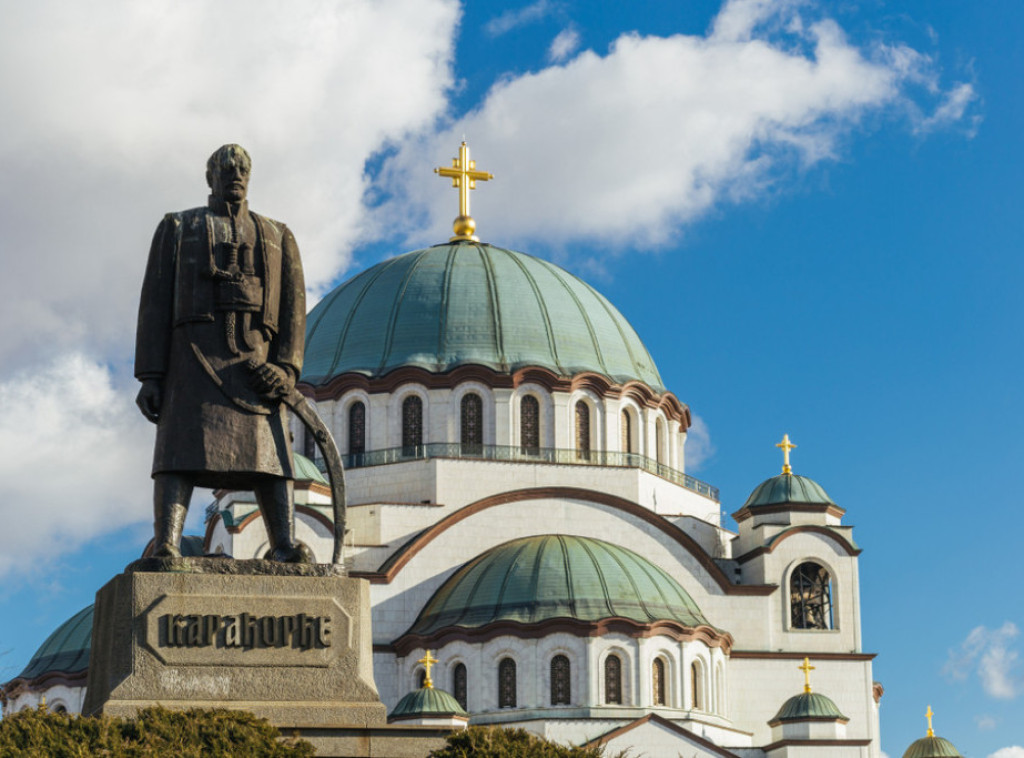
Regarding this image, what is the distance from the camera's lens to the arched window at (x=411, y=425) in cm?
4475

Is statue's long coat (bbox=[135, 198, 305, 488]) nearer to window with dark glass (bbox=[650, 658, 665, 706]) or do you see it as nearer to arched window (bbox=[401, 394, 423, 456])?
window with dark glass (bbox=[650, 658, 665, 706])

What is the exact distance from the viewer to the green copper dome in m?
45.9

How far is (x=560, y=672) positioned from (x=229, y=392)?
88.5 ft

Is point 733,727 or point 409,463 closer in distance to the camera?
point 733,727

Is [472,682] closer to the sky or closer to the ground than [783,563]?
closer to the ground

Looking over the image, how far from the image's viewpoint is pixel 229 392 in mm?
12930

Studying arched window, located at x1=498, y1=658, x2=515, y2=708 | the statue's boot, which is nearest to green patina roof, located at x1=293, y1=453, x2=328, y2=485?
arched window, located at x1=498, y1=658, x2=515, y2=708

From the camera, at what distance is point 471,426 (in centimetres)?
4497

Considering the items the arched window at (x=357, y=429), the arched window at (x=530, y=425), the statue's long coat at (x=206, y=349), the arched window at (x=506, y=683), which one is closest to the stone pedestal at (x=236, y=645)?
the statue's long coat at (x=206, y=349)

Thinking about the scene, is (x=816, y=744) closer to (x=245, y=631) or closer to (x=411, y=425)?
(x=411, y=425)

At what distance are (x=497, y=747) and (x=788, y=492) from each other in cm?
3329

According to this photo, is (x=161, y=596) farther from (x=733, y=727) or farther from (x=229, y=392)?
(x=733, y=727)

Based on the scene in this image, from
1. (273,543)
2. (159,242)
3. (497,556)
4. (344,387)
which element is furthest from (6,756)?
(344,387)

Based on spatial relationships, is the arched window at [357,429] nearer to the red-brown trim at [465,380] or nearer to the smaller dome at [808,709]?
→ the red-brown trim at [465,380]
